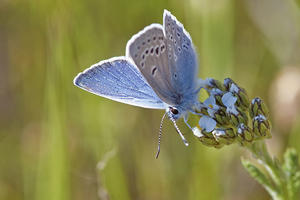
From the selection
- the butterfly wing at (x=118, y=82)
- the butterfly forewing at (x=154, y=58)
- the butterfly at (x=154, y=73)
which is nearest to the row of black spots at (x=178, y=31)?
the butterfly at (x=154, y=73)

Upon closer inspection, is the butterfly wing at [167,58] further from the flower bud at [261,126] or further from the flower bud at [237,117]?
the flower bud at [261,126]

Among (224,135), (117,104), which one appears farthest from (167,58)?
(117,104)

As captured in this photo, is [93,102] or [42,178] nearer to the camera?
[42,178]

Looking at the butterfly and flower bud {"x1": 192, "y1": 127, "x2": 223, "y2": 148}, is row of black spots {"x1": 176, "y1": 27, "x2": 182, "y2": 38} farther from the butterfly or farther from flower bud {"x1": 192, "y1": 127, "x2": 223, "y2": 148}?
flower bud {"x1": 192, "y1": 127, "x2": 223, "y2": 148}

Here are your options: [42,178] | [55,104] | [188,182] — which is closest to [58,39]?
[55,104]

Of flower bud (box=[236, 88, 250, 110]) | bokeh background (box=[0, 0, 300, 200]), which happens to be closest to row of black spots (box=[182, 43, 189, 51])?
flower bud (box=[236, 88, 250, 110])

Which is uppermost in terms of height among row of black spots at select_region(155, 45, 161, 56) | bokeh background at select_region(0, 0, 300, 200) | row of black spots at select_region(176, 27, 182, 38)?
row of black spots at select_region(176, 27, 182, 38)

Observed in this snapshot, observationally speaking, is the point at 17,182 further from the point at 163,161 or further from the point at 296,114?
the point at 296,114

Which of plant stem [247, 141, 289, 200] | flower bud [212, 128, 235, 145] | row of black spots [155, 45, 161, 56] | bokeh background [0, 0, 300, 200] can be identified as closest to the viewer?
flower bud [212, 128, 235, 145]
